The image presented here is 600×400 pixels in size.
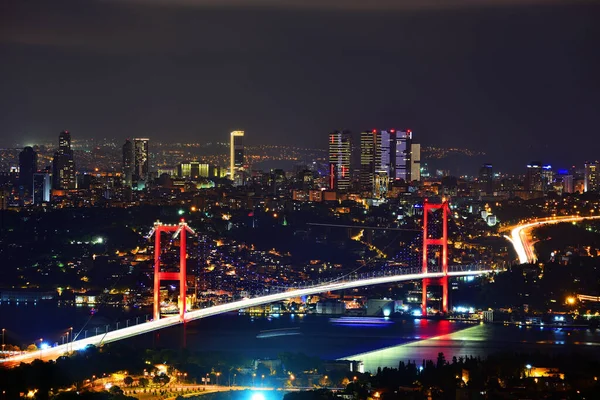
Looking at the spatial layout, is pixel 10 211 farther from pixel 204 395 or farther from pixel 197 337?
pixel 204 395

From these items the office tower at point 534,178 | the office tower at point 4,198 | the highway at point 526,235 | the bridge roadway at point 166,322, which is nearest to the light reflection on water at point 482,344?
the bridge roadway at point 166,322

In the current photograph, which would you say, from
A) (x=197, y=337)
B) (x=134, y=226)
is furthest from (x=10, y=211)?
(x=197, y=337)

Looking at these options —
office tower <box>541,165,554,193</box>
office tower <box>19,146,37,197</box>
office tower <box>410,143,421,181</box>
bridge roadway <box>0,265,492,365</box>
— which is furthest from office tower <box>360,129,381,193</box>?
bridge roadway <box>0,265,492,365</box>

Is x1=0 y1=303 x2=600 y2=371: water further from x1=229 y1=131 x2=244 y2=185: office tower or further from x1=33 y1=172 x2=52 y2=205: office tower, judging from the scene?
x1=229 y1=131 x2=244 y2=185: office tower

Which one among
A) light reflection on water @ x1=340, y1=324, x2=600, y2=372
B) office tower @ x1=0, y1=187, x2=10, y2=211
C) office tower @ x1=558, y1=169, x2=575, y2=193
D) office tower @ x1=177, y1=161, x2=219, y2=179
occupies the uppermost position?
office tower @ x1=177, y1=161, x2=219, y2=179

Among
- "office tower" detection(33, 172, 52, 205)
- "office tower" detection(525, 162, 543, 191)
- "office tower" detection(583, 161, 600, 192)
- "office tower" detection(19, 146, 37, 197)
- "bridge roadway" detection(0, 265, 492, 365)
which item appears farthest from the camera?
"office tower" detection(525, 162, 543, 191)

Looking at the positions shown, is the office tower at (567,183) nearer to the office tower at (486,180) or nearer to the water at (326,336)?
the office tower at (486,180)

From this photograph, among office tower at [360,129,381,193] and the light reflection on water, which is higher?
office tower at [360,129,381,193]
